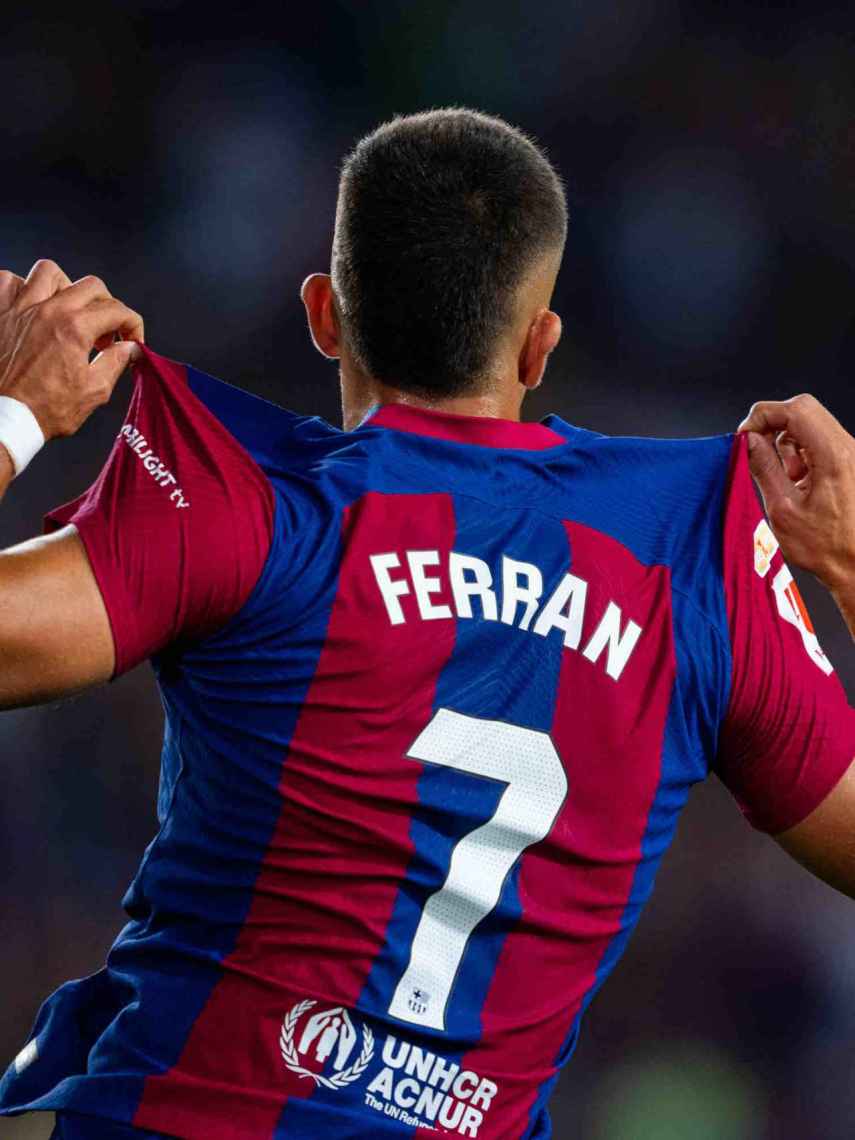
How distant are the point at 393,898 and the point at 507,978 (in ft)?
0.59

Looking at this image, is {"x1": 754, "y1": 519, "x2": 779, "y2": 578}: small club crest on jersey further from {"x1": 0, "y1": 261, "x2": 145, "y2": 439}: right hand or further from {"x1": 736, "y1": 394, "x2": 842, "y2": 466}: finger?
{"x1": 0, "y1": 261, "x2": 145, "y2": 439}: right hand

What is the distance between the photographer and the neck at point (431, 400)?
1769mm

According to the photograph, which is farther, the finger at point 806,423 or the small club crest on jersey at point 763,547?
the finger at point 806,423

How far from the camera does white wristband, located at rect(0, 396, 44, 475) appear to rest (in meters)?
1.64

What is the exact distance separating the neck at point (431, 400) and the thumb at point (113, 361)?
0.26m

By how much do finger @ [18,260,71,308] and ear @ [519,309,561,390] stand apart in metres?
0.54

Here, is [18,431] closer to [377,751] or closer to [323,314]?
[323,314]

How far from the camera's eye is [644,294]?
5527mm

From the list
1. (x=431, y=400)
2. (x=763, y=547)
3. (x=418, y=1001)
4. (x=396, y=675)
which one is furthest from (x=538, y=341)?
(x=418, y=1001)

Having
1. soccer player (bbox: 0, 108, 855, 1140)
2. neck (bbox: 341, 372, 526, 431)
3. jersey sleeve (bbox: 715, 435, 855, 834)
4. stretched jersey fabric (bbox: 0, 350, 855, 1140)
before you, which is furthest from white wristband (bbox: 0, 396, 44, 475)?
jersey sleeve (bbox: 715, 435, 855, 834)

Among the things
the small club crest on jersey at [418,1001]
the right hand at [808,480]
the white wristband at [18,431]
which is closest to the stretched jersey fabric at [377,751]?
the small club crest on jersey at [418,1001]

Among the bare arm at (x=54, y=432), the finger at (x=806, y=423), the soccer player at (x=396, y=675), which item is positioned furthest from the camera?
the finger at (x=806, y=423)

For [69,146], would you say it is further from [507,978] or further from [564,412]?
[507,978]

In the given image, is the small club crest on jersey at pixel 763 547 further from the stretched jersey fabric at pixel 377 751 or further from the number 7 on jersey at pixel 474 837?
the number 7 on jersey at pixel 474 837
